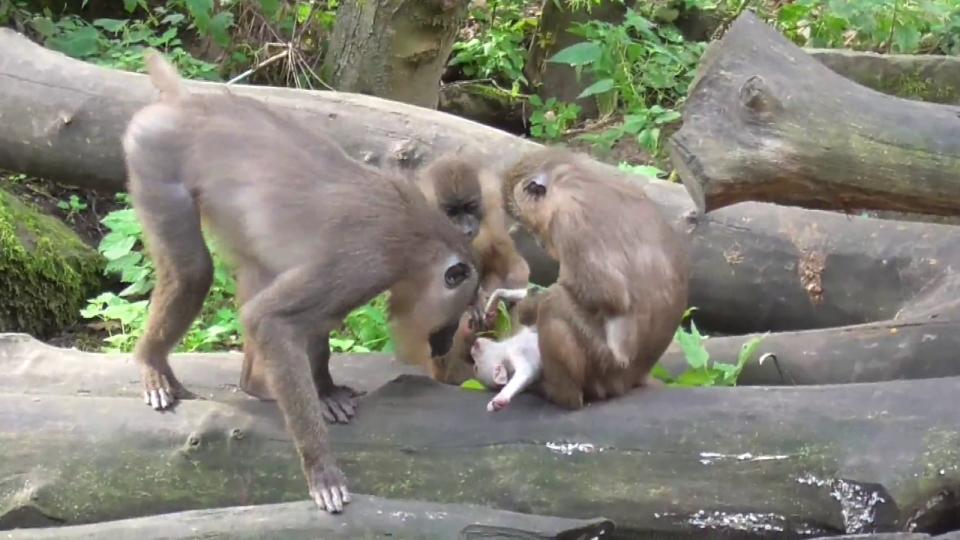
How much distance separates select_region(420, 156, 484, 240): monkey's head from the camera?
509 cm

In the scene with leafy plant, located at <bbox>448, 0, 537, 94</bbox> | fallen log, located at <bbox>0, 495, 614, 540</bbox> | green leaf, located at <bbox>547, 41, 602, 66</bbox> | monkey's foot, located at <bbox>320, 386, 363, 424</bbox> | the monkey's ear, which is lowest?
monkey's foot, located at <bbox>320, 386, 363, 424</bbox>

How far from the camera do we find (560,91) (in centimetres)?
1009

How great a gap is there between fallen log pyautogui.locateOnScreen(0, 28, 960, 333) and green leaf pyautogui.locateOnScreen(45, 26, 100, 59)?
1.90 m

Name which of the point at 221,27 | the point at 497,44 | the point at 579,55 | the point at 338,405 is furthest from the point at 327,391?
the point at 497,44

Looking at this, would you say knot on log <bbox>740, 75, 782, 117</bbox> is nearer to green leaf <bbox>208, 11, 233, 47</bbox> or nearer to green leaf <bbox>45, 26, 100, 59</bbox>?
green leaf <bbox>208, 11, 233, 47</bbox>

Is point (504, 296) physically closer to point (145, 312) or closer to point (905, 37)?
point (145, 312)

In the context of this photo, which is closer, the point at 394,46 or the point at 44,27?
the point at 394,46

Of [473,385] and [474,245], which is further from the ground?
[474,245]

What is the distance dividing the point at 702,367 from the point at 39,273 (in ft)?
12.3

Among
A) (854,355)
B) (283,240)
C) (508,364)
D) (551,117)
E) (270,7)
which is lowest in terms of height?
(551,117)

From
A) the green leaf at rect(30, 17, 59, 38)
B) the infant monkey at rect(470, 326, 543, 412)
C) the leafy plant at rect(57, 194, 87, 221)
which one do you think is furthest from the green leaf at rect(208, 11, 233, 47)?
the infant monkey at rect(470, 326, 543, 412)

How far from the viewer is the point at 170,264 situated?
167 inches

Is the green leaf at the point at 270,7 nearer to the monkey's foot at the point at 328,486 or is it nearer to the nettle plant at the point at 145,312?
the nettle plant at the point at 145,312

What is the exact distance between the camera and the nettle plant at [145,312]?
5.94 metres
